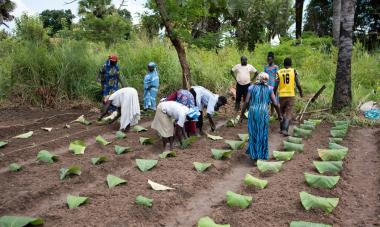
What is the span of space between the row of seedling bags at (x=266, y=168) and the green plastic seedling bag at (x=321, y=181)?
56 cm

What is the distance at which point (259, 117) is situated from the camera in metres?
6.58

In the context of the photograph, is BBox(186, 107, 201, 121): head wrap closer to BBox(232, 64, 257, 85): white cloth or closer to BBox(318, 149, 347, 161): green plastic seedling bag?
BBox(318, 149, 347, 161): green plastic seedling bag

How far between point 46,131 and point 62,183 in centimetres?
402

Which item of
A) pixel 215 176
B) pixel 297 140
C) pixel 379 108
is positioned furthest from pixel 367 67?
pixel 215 176

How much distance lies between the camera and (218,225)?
4.21 meters

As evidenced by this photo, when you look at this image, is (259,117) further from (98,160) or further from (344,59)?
(344,59)

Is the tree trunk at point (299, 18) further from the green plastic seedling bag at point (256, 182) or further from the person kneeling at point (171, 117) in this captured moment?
the green plastic seedling bag at point (256, 182)

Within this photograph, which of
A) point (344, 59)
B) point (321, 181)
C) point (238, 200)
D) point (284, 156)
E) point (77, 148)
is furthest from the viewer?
point (344, 59)

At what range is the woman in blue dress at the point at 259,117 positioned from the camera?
6578mm

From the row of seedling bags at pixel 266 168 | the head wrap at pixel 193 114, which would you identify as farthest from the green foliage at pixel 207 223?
the head wrap at pixel 193 114

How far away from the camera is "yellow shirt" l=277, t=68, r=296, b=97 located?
8.82 meters

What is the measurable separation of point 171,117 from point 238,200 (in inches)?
108

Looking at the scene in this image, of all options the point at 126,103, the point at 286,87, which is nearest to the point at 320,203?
the point at 286,87

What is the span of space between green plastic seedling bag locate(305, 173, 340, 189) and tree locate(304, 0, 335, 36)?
73.8 ft
